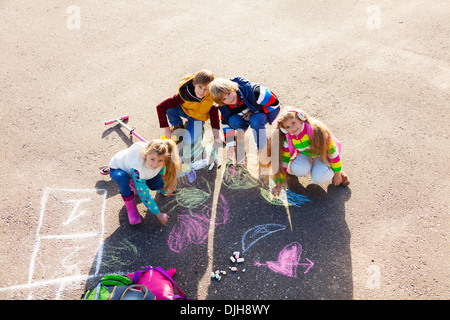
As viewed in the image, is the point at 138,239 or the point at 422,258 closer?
the point at 422,258

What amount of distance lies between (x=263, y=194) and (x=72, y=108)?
10.1 ft

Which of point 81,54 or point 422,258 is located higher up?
point 81,54

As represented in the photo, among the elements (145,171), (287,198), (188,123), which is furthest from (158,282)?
(188,123)

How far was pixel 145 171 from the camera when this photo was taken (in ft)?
12.3

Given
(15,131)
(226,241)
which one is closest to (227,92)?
(226,241)

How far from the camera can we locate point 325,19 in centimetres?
655

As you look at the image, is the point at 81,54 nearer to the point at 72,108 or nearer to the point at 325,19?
the point at 72,108

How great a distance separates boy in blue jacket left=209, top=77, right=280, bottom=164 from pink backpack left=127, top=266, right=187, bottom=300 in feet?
5.99

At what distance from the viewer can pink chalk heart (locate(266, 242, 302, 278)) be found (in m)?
3.62

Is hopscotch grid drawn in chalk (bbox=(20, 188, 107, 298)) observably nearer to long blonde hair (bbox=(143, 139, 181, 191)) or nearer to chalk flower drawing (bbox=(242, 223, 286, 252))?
long blonde hair (bbox=(143, 139, 181, 191))

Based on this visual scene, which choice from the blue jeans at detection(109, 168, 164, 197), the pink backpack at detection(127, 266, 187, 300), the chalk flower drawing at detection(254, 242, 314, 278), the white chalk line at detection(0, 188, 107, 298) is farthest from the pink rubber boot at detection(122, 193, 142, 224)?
the chalk flower drawing at detection(254, 242, 314, 278)

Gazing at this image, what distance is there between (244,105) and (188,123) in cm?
96

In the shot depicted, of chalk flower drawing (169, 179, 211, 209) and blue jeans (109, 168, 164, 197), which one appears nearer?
blue jeans (109, 168, 164, 197)

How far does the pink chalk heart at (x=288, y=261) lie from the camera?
11.9 ft
